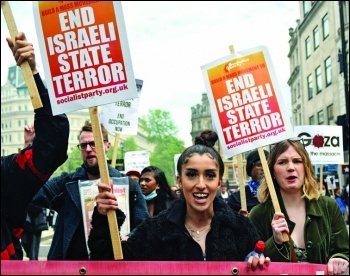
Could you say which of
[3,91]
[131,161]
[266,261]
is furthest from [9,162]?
[3,91]

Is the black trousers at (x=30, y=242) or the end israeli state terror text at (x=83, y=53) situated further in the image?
the black trousers at (x=30, y=242)

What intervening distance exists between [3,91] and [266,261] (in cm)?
14970

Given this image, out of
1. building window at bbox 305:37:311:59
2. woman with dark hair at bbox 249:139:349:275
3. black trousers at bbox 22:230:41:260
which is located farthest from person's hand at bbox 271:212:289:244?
building window at bbox 305:37:311:59

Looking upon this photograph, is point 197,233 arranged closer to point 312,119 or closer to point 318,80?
point 318,80

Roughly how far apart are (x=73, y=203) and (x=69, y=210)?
6cm

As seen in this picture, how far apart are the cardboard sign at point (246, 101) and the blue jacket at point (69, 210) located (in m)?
0.95

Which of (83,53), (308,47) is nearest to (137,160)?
(83,53)

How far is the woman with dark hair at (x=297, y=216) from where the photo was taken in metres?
3.47

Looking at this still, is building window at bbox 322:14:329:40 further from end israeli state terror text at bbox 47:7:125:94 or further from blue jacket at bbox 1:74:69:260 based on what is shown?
blue jacket at bbox 1:74:69:260

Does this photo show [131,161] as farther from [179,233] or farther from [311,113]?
[311,113]

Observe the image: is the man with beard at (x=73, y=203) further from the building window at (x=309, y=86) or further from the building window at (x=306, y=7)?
the building window at (x=306, y=7)

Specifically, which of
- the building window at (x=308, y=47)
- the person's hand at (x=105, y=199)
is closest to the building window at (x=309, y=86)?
the building window at (x=308, y=47)

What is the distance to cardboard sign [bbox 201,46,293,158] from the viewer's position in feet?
12.9

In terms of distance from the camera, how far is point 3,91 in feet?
479
